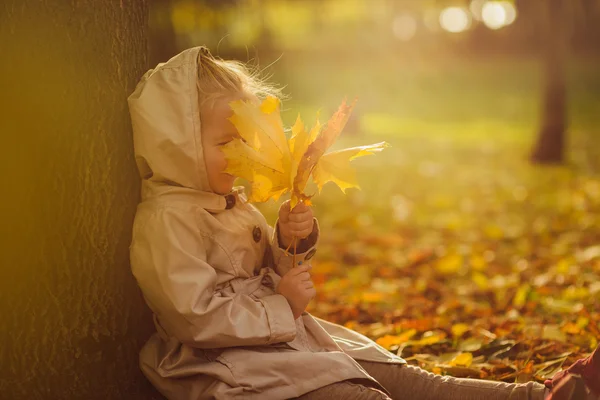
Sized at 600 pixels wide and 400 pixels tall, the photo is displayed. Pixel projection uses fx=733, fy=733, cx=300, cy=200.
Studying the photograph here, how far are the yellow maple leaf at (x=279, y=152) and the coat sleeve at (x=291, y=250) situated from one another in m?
0.37

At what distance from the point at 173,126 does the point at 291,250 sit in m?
0.68

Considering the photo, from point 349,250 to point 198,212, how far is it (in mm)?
3679

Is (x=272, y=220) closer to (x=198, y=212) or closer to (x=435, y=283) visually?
(x=435, y=283)

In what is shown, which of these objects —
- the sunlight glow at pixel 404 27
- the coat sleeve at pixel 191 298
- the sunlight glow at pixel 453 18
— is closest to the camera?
the coat sleeve at pixel 191 298

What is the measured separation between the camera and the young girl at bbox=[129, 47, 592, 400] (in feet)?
7.79

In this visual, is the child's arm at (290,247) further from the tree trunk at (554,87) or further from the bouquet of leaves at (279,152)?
the tree trunk at (554,87)

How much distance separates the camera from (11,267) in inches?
94.7

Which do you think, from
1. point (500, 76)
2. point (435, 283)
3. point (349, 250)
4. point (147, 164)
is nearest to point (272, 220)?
point (349, 250)

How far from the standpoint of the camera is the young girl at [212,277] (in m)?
2.37

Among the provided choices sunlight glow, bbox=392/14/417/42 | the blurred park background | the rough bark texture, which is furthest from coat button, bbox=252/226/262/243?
sunlight glow, bbox=392/14/417/42

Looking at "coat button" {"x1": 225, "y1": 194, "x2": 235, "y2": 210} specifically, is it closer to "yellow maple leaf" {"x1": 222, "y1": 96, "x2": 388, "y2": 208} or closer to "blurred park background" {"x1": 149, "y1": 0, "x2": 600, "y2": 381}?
"yellow maple leaf" {"x1": 222, "y1": 96, "x2": 388, "y2": 208}

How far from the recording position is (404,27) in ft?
128

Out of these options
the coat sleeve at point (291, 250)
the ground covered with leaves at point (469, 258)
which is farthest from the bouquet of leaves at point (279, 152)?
the ground covered with leaves at point (469, 258)

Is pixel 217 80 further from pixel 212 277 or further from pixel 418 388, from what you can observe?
pixel 418 388
